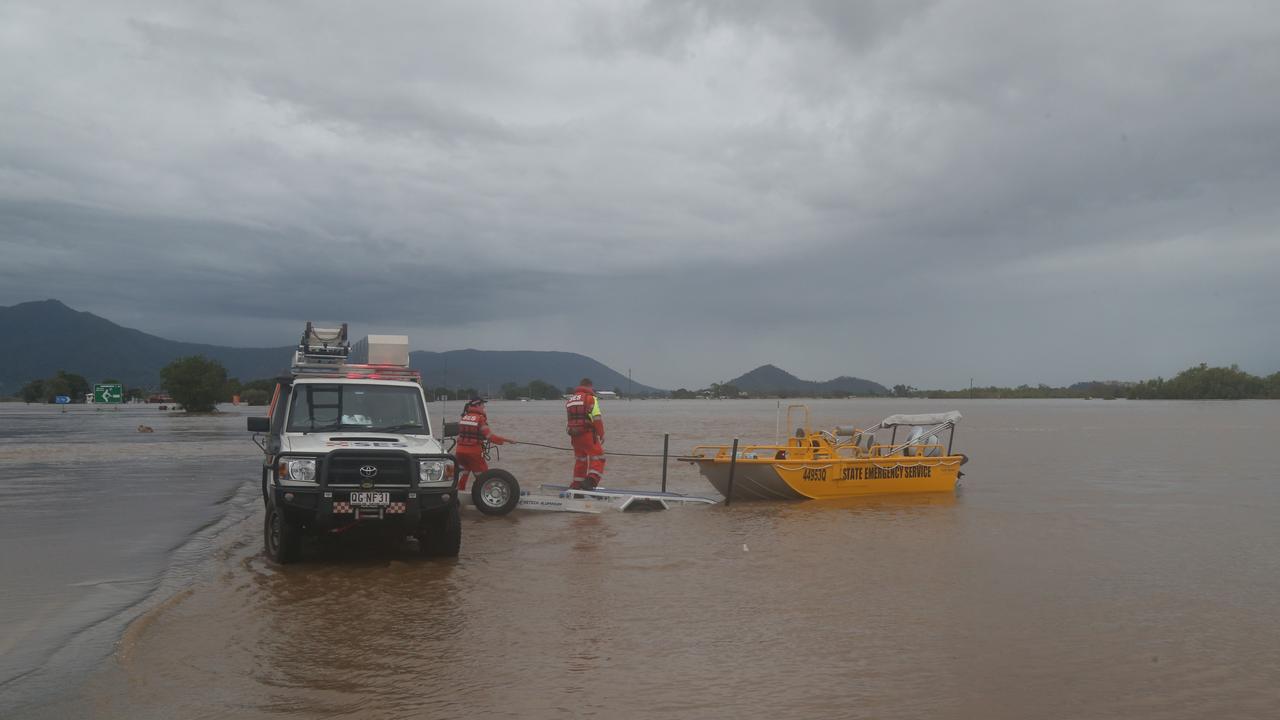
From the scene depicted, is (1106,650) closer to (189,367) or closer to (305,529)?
(305,529)

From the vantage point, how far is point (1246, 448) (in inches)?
1282

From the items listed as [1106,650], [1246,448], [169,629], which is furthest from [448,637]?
[1246,448]

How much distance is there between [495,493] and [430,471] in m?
4.38

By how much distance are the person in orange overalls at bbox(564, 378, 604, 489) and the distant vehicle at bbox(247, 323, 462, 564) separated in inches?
155

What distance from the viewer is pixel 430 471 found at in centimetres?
950

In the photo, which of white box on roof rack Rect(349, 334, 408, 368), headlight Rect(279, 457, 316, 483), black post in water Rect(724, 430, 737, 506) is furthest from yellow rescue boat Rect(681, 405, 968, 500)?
headlight Rect(279, 457, 316, 483)

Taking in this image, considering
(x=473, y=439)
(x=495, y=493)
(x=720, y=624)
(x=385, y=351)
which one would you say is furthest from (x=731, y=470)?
(x=720, y=624)

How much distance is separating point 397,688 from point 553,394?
186 m

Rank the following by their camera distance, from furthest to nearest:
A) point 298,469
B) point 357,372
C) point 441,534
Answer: point 357,372
point 441,534
point 298,469

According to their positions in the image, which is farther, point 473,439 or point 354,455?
point 473,439

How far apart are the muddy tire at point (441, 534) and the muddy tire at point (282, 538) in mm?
1304

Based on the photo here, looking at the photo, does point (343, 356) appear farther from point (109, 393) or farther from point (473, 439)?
point (109, 393)

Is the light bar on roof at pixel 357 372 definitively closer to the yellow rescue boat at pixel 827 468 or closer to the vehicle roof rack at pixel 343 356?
the vehicle roof rack at pixel 343 356

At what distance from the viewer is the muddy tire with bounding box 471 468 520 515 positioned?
1373 centimetres
